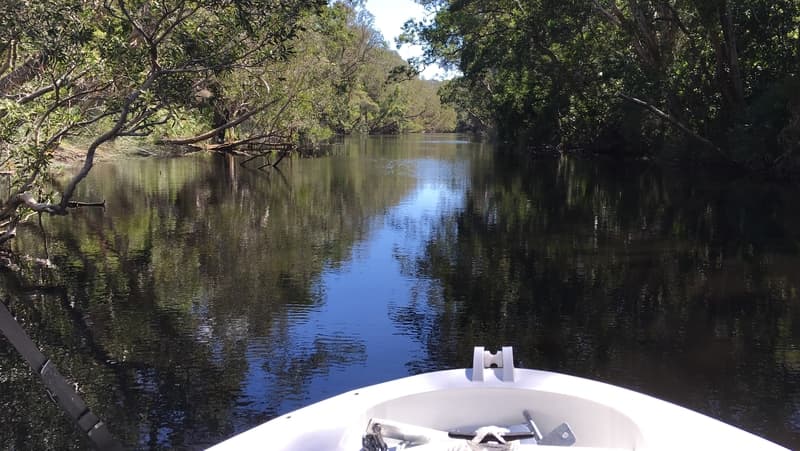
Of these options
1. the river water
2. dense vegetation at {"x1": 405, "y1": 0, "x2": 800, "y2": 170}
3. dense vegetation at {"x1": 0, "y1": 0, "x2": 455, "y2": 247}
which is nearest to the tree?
dense vegetation at {"x1": 0, "y1": 0, "x2": 455, "y2": 247}

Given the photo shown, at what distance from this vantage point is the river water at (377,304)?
5828 millimetres

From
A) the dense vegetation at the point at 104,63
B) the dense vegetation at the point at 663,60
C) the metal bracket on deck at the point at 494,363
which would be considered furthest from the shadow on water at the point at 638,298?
the dense vegetation at the point at 663,60

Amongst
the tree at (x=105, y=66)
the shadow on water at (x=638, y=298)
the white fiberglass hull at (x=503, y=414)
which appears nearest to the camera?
the white fiberglass hull at (x=503, y=414)

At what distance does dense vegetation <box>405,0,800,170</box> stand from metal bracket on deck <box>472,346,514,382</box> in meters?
18.4

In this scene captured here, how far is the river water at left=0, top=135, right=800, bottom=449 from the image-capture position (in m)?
5.83

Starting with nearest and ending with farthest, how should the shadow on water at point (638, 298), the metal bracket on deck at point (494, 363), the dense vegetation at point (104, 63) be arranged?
1. the metal bracket on deck at point (494, 363)
2. the shadow on water at point (638, 298)
3. the dense vegetation at point (104, 63)

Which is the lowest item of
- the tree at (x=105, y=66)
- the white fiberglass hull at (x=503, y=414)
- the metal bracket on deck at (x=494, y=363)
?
the white fiberglass hull at (x=503, y=414)

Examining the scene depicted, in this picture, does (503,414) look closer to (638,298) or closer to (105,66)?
(638,298)

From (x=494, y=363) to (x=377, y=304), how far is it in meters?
5.02

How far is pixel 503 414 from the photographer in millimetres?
3506

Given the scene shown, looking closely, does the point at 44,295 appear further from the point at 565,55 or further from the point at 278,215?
the point at 565,55

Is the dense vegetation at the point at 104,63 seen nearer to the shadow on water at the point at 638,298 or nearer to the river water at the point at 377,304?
the river water at the point at 377,304

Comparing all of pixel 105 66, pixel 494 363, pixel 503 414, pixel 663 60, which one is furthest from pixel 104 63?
pixel 663 60

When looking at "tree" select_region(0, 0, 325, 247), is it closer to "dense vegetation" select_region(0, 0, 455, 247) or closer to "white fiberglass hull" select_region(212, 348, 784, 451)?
"dense vegetation" select_region(0, 0, 455, 247)
